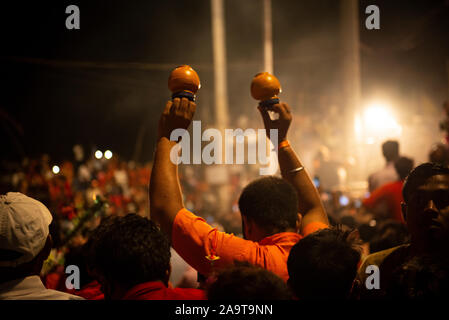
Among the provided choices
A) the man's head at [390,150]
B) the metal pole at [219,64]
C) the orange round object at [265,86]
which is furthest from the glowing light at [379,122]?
the orange round object at [265,86]

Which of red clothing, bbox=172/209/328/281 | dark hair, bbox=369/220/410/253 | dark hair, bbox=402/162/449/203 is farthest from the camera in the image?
dark hair, bbox=369/220/410/253

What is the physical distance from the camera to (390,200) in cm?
400

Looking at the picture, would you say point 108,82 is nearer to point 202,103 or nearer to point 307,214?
point 202,103

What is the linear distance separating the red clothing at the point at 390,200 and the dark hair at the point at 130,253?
272cm

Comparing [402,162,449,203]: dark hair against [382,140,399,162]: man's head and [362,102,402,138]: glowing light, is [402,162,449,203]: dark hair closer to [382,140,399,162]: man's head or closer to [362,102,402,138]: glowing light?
[382,140,399,162]: man's head

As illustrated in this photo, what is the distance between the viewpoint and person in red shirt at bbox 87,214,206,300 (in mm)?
1778

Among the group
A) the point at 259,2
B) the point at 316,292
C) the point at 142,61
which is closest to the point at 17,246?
the point at 316,292

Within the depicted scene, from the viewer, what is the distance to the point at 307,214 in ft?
8.20

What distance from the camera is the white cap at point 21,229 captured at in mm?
1854

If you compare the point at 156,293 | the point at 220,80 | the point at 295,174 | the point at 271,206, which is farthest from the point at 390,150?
the point at 220,80

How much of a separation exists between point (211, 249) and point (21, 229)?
2.69 ft

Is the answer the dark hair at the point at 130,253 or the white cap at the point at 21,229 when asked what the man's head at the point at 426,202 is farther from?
the white cap at the point at 21,229

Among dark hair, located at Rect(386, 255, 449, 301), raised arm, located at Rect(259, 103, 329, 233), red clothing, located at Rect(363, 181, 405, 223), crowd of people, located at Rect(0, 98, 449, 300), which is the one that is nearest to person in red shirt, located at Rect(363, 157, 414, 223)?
red clothing, located at Rect(363, 181, 405, 223)
